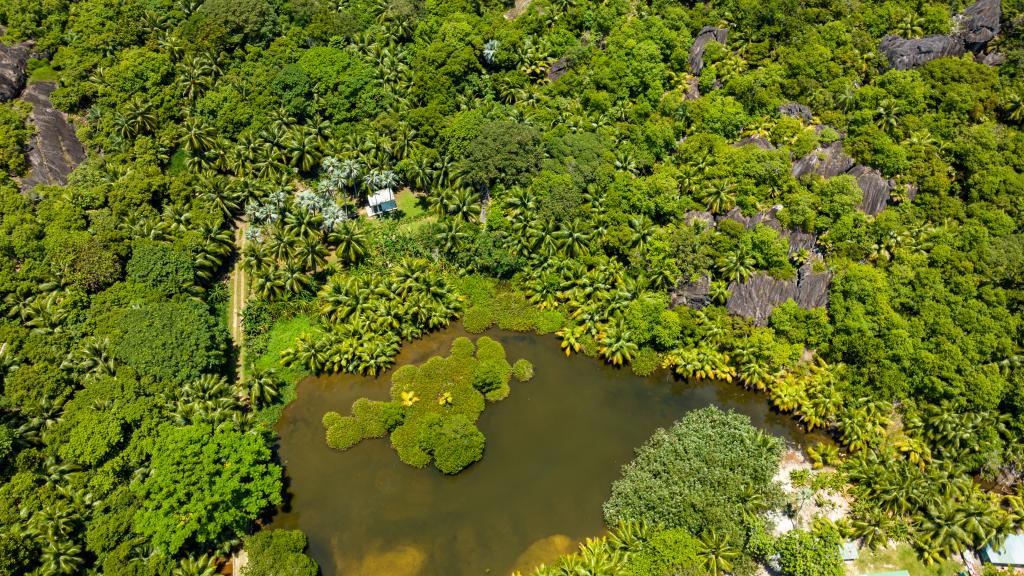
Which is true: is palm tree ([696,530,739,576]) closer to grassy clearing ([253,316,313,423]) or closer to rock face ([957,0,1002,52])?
grassy clearing ([253,316,313,423])

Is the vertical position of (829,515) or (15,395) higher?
(15,395)

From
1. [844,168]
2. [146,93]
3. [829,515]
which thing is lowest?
[829,515]

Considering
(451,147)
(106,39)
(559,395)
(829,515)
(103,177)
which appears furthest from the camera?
(106,39)

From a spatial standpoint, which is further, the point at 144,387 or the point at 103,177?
the point at 103,177

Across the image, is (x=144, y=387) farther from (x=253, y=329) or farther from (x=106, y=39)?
(x=106, y=39)

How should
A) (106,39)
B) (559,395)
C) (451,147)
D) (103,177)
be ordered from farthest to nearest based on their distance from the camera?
1. (106,39)
2. (451,147)
3. (103,177)
4. (559,395)

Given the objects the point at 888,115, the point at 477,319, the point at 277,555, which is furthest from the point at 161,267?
the point at 888,115

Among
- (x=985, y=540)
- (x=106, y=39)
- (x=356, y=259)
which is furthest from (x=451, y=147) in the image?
(x=985, y=540)

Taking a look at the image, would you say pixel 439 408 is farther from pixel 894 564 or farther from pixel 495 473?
pixel 894 564

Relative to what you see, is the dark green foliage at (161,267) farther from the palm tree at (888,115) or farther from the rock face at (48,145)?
the palm tree at (888,115)
